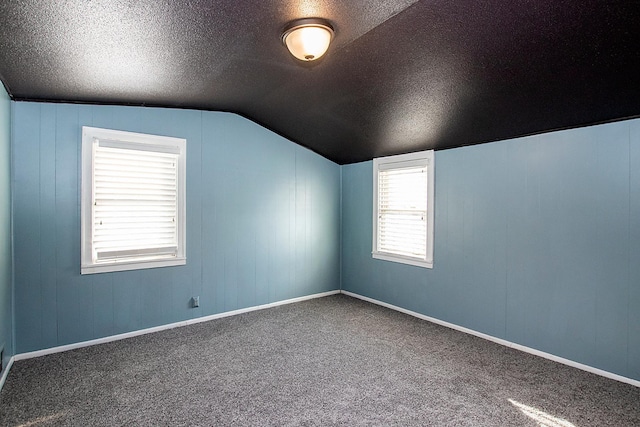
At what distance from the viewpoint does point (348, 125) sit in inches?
156

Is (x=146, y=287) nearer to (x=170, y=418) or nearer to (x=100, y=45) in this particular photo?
(x=170, y=418)

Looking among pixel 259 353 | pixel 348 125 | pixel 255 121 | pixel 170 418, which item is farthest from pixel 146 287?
pixel 348 125

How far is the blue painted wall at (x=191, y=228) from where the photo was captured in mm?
3113

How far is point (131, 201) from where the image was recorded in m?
3.56

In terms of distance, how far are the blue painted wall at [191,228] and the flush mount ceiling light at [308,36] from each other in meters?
2.18

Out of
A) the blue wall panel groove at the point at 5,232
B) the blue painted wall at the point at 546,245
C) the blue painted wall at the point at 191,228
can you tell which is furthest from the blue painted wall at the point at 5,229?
the blue painted wall at the point at 546,245

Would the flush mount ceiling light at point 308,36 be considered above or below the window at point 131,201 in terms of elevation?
above

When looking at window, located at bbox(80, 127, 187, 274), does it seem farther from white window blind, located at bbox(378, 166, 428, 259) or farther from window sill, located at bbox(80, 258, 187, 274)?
white window blind, located at bbox(378, 166, 428, 259)

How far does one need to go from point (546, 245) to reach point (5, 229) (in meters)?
4.57

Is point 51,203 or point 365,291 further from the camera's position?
point 365,291

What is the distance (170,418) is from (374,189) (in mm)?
3508

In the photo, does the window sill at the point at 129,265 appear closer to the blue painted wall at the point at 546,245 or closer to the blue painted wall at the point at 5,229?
the blue painted wall at the point at 5,229

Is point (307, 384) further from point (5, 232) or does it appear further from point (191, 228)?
point (5, 232)

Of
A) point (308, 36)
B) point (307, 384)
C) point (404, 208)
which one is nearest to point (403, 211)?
point (404, 208)
